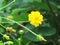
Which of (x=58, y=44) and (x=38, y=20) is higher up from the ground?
(x=38, y=20)

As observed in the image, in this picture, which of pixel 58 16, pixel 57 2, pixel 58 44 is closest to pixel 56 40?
pixel 58 44

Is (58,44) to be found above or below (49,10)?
below

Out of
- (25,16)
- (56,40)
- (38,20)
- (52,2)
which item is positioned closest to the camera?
(38,20)

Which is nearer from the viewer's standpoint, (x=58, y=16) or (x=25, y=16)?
(x=25, y=16)

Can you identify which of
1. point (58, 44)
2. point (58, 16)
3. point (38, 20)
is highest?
point (38, 20)

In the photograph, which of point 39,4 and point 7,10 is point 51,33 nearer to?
point 39,4

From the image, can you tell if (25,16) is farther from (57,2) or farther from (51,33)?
(57,2)

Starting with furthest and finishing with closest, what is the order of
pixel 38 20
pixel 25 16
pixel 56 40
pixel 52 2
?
pixel 52 2 < pixel 56 40 < pixel 25 16 < pixel 38 20

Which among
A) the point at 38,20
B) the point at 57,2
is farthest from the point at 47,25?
the point at 38,20

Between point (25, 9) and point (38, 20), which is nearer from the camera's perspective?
point (38, 20)
